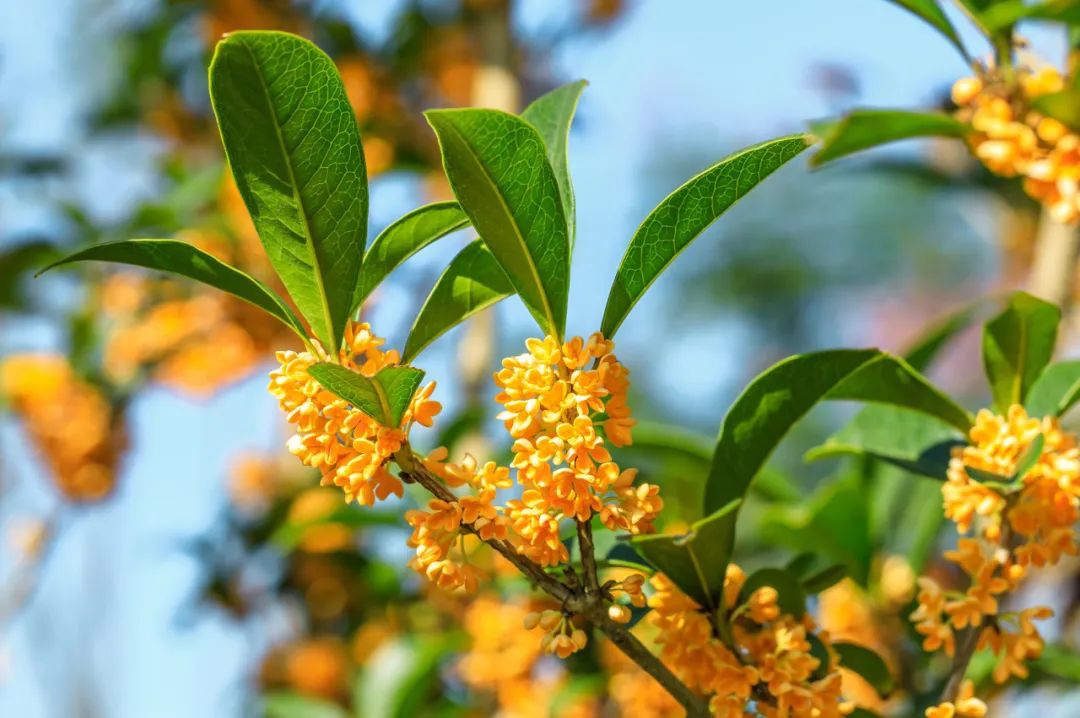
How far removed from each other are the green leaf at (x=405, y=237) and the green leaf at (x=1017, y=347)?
52 cm

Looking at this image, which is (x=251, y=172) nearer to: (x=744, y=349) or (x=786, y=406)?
(x=786, y=406)

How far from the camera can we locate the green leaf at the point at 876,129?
882 millimetres

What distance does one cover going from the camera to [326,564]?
8.36ft

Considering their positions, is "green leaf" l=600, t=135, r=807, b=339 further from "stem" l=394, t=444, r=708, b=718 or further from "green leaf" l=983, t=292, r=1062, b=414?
"green leaf" l=983, t=292, r=1062, b=414

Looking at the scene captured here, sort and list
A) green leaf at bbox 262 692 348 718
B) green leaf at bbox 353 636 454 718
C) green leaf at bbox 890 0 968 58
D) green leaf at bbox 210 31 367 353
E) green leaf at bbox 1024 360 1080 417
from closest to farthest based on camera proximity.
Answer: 1. green leaf at bbox 210 31 367 353
2. green leaf at bbox 1024 360 1080 417
3. green leaf at bbox 890 0 968 58
4. green leaf at bbox 353 636 454 718
5. green leaf at bbox 262 692 348 718

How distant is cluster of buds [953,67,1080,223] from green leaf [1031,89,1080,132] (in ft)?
0.04

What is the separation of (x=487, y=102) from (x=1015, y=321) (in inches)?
62.4

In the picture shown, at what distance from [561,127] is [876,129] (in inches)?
11.2

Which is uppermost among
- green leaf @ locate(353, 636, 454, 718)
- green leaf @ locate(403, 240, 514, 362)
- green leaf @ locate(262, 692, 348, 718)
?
green leaf @ locate(403, 240, 514, 362)

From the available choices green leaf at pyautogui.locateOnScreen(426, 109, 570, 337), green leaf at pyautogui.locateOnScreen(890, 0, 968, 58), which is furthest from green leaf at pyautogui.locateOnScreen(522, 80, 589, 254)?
green leaf at pyautogui.locateOnScreen(890, 0, 968, 58)

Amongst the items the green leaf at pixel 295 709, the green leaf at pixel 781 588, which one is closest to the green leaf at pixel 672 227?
the green leaf at pixel 781 588

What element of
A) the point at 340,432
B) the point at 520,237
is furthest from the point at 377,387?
the point at 520,237

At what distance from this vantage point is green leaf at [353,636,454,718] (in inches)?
68.3

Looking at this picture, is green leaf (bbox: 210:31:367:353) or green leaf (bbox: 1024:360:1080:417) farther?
green leaf (bbox: 1024:360:1080:417)
